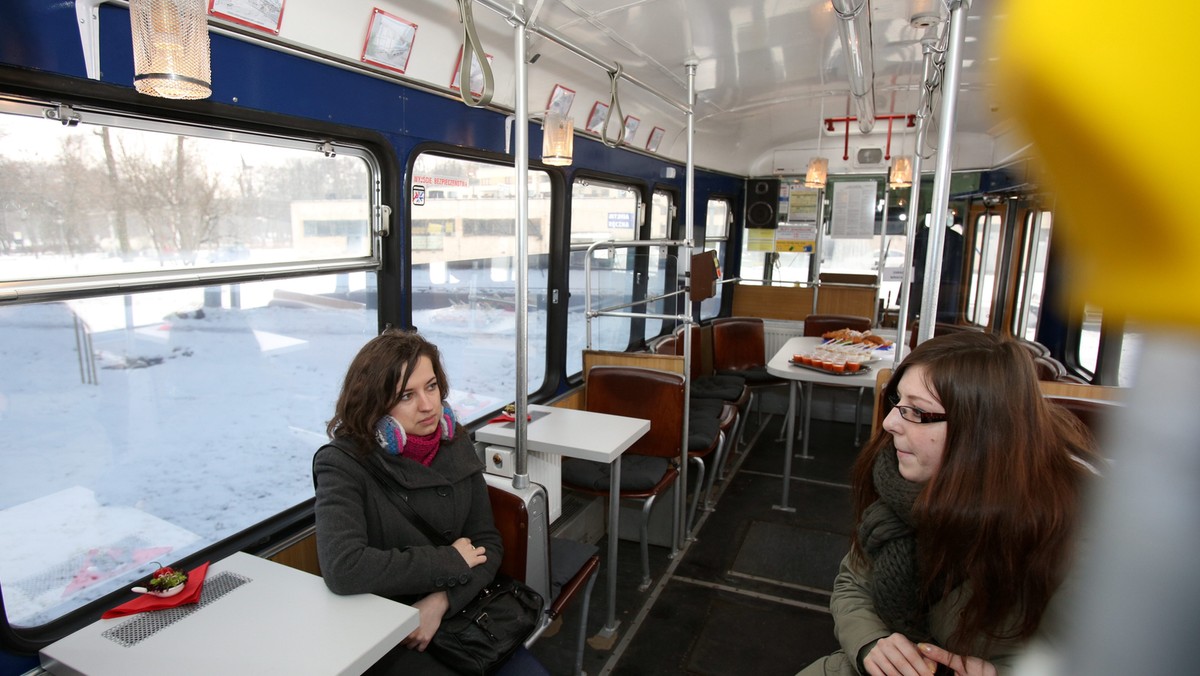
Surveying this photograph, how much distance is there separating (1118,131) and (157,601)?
2129 mm

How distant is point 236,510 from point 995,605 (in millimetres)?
2320

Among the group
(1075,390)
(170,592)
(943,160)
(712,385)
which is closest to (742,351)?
(712,385)

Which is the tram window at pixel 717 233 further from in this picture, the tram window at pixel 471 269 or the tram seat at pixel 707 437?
the tram window at pixel 471 269

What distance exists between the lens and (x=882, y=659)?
1.48 metres

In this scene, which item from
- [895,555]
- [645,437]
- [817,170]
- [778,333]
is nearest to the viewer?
[895,555]

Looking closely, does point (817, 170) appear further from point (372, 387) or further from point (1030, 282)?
point (372, 387)

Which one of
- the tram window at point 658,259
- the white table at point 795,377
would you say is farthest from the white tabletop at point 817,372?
the tram window at point 658,259

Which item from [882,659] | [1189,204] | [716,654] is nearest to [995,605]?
[882,659]

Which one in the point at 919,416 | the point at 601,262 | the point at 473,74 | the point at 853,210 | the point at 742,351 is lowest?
the point at 742,351

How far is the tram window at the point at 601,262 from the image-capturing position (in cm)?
453

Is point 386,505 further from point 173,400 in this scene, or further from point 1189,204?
point 1189,204

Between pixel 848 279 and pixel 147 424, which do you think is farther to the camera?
pixel 848 279

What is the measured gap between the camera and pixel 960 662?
1.39 m

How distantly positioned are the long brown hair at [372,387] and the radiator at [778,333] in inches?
219
